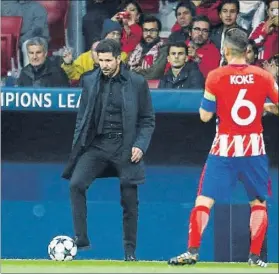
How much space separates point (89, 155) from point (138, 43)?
304cm

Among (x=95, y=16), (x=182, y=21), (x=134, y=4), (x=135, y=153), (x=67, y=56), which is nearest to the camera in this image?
(x=135, y=153)

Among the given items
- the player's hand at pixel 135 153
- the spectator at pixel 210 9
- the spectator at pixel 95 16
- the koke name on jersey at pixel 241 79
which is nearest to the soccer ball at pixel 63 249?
the player's hand at pixel 135 153

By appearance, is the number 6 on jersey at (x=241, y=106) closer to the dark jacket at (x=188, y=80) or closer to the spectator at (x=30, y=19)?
the dark jacket at (x=188, y=80)

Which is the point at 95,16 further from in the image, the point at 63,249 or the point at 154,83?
the point at 63,249

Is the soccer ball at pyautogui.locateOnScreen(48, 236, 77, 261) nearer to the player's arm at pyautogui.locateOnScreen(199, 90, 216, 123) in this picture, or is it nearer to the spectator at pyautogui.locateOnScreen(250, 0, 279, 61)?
the player's arm at pyautogui.locateOnScreen(199, 90, 216, 123)

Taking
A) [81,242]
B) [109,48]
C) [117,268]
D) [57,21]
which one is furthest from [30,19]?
[117,268]

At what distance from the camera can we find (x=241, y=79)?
902 cm

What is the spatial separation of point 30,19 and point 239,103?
4.95 metres

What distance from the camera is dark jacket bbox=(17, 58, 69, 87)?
12.5m

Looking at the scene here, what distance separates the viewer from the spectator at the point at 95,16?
13445 millimetres

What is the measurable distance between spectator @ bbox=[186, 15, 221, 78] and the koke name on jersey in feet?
11.4

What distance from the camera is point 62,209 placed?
12656 mm

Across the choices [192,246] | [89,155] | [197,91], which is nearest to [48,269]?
[192,246]

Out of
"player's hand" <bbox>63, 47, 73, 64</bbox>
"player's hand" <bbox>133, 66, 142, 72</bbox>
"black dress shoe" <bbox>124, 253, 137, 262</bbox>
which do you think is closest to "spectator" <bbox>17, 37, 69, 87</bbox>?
"player's hand" <bbox>63, 47, 73, 64</bbox>
